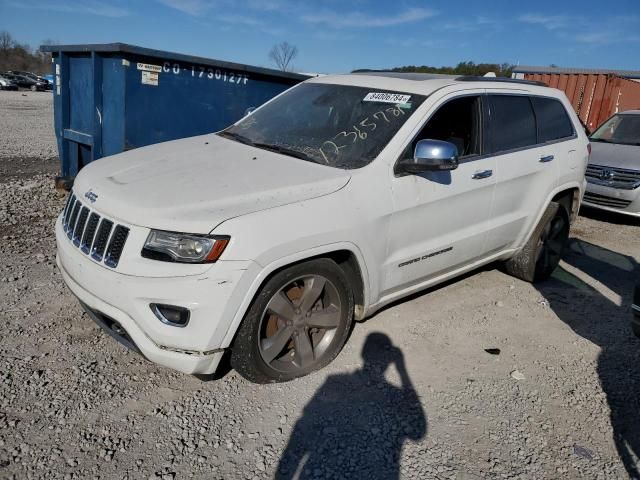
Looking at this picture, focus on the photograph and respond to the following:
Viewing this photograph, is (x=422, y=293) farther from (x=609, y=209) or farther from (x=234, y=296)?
(x=609, y=209)

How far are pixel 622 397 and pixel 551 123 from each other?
245 centimetres

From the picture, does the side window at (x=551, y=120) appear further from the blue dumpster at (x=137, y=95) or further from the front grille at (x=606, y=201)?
the blue dumpster at (x=137, y=95)

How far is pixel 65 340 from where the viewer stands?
11.3 feet

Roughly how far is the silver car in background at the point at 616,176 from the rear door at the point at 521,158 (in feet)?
11.3

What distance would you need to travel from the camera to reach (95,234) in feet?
9.27

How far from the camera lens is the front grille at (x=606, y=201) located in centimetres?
758

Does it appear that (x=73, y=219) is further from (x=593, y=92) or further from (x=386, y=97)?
(x=593, y=92)

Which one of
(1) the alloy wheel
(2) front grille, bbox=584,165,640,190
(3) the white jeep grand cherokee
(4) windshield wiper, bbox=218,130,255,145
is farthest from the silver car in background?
(1) the alloy wheel

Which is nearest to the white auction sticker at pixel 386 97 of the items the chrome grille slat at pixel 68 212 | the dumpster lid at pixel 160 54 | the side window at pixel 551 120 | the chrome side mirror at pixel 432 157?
the chrome side mirror at pixel 432 157

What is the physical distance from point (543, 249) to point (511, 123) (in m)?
1.35

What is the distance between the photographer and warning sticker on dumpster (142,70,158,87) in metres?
5.61

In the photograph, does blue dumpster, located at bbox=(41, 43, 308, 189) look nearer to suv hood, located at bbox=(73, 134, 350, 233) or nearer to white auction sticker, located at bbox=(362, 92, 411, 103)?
suv hood, located at bbox=(73, 134, 350, 233)

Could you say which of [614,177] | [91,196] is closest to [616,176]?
[614,177]

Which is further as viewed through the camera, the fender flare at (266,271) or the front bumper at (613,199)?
the front bumper at (613,199)
